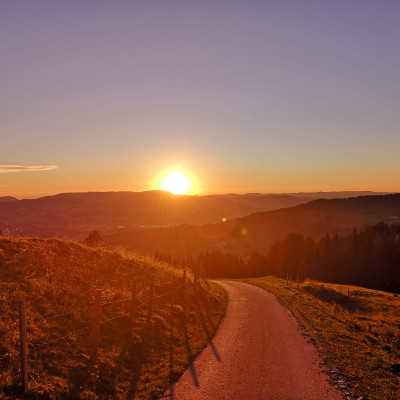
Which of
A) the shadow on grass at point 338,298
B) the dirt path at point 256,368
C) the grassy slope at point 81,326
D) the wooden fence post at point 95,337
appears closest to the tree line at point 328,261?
the shadow on grass at point 338,298

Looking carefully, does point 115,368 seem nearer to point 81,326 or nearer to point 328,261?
point 81,326

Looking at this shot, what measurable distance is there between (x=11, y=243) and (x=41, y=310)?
28.6ft

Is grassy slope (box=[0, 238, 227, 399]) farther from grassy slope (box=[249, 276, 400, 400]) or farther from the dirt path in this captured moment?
grassy slope (box=[249, 276, 400, 400])

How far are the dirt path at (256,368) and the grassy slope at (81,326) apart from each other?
36.7 inches

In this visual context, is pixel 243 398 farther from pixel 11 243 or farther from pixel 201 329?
pixel 11 243

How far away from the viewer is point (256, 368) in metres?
16.0

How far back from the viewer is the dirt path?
13.4m

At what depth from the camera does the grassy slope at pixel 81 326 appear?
41.3 ft

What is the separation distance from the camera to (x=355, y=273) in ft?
362

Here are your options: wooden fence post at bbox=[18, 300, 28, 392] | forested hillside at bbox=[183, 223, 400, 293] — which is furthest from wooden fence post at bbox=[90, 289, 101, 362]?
forested hillside at bbox=[183, 223, 400, 293]

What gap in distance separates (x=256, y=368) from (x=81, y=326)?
876cm

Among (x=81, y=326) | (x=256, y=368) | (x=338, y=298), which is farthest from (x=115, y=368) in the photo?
(x=338, y=298)

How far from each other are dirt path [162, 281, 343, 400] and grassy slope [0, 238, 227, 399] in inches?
36.7

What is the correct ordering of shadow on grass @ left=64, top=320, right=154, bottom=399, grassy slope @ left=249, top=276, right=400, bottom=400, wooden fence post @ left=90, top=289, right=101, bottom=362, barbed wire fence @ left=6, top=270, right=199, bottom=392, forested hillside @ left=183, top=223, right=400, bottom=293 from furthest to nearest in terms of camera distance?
forested hillside @ left=183, top=223, right=400, bottom=293 < grassy slope @ left=249, top=276, right=400, bottom=400 < wooden fence post @ left=90, top=289, right=101, bottom=362 < shadow on grass @ left=64, top=320, right=154, bottom=399 < barbed wire fence @ left=6, top=270, right=199, bottom=392
